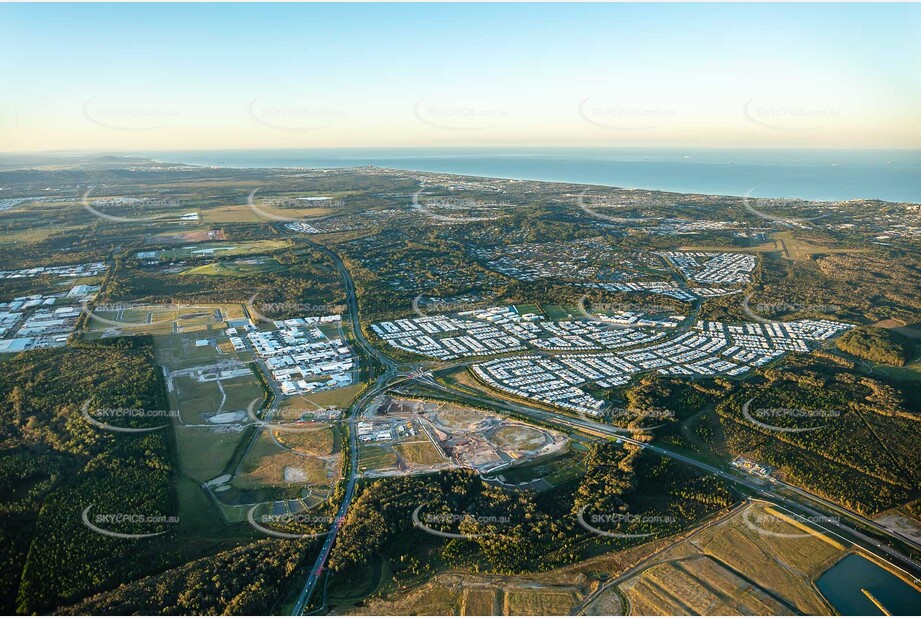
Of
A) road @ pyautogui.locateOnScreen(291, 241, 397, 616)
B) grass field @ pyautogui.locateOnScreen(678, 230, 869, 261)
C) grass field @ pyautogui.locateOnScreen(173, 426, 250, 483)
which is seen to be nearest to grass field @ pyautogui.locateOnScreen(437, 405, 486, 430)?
road @ pyautogui.locateOnScreen(291, 241, 397, 616)

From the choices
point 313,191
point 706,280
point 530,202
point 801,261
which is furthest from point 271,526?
point 313,191

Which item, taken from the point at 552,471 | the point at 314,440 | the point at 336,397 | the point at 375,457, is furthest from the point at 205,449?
the point at 552,471

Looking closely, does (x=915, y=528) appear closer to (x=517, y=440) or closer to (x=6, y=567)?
(x=517, y=440)

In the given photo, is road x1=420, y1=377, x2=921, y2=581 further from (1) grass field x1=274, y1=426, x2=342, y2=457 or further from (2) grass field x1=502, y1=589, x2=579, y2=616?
(2) grass field x1=502, y1=589, x2=579, y2=616

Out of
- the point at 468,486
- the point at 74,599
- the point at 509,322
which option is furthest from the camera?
the point at 509,322

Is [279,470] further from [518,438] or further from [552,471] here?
[552,471]

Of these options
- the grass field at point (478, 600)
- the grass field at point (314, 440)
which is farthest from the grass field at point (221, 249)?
the grass field at point (478, 600)
